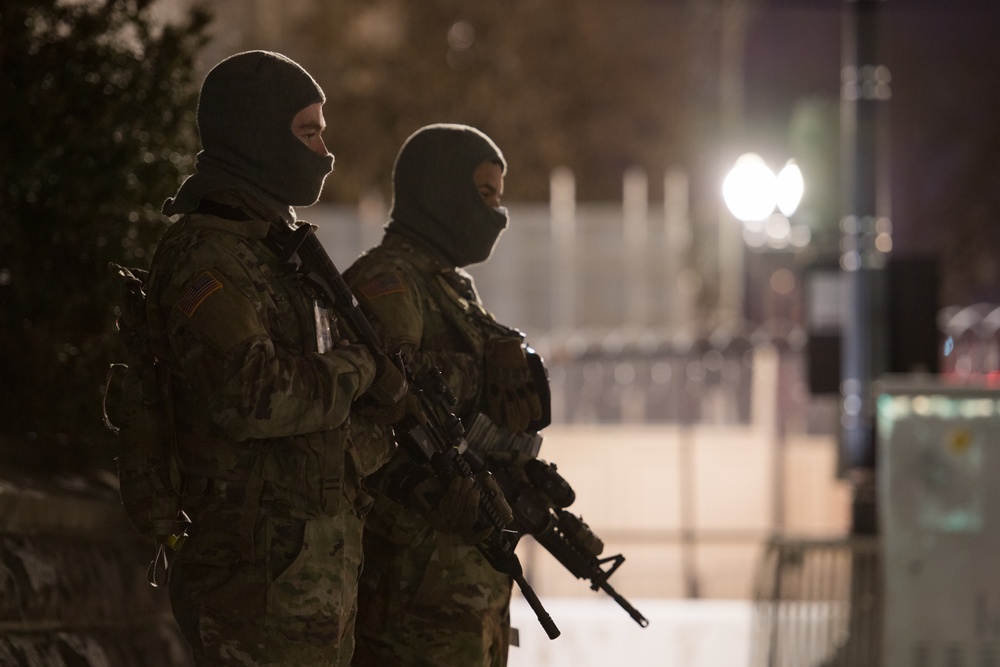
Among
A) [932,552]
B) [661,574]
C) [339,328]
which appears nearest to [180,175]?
[339,328]

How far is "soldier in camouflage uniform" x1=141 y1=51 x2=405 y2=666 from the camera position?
9.07 feet

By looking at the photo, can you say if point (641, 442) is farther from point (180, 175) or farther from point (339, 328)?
point (339, 328)

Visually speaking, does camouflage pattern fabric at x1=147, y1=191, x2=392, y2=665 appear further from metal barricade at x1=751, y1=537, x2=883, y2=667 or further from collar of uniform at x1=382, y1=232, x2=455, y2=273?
metal barricade at x1=751, y1=537, x2=883, y2=667

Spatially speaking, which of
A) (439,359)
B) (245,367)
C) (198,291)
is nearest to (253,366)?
(245,367)

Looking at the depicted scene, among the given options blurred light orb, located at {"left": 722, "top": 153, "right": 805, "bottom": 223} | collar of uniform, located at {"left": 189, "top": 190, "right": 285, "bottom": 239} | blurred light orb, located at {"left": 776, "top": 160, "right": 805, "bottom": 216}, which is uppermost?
blurred light orb, located at {"left": 722, "top": 153, "right": 805, "bottom": 223}

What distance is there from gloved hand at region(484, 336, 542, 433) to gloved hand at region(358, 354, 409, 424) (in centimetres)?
46

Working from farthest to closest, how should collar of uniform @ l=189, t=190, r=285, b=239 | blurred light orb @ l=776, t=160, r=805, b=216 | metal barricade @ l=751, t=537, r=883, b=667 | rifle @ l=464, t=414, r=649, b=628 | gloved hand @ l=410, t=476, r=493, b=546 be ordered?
blurred light orb @ l=776, t=160, r=805, b=216, metal barricade @ l=751, t=537, r=883, b=667, rifle @ l=464, t=414, r=649, b=628, gloved hand @ l=410, t=476, r=493, b=546, collar of uniform @ l=189, t=190, r=285, b=239

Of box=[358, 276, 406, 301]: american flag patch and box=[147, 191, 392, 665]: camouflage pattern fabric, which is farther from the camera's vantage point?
box=[358, 276, 406, 301]: american flag patch

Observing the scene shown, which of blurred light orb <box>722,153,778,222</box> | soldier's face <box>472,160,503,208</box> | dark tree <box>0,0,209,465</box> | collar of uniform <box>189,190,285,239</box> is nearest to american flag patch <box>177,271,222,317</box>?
collar of uniform <box>189,190,285,239</box>

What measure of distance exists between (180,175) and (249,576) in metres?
2.50

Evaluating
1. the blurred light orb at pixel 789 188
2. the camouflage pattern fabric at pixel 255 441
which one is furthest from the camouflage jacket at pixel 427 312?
the blurred light orb at pixel 789 188

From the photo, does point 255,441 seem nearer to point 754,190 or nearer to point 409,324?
point 409,324

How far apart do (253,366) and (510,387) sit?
0.87 metres

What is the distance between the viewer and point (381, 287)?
340cm
